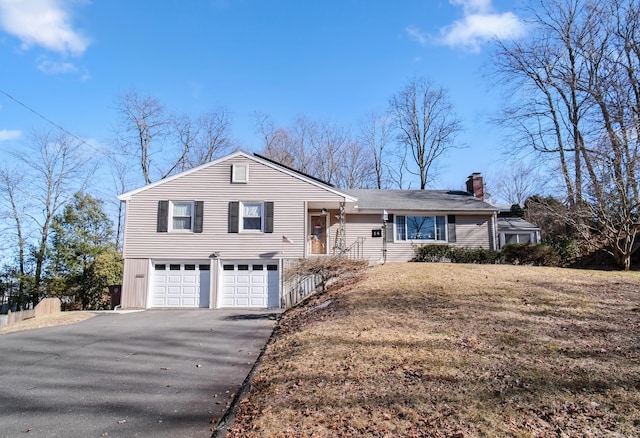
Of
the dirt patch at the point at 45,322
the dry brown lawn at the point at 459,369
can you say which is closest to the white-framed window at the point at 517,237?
the dry brown lawn at the point at 459,369

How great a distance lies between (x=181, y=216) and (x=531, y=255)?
50.2 ft

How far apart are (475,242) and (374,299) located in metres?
11.4

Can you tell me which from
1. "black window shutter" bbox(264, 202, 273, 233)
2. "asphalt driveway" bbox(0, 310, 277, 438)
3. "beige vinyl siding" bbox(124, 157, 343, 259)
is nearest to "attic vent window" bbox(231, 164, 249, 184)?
"beige vinyl siding" bbox(124, 157, 343, 259)

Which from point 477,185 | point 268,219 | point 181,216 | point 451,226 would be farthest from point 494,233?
point 181,216

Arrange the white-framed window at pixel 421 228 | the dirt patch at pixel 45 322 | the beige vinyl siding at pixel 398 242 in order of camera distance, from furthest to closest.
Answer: the white-framed window at pixel 421 228, the beige vinyl siding at pixel 398 242, the dirt patch at pixel 45 322

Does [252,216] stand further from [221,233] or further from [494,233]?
[494,233]

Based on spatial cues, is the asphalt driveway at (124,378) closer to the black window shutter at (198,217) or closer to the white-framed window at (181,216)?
the black window shutter at (198,217)

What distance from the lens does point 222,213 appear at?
17.9m

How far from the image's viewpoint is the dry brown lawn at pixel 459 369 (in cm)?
411

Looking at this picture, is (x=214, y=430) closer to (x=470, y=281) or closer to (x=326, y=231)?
(x=470, y=281)

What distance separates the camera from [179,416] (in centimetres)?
493

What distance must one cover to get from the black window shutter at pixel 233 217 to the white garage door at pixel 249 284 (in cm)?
146

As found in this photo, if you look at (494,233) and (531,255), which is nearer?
(531,255)

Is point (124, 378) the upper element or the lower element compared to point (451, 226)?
lower
